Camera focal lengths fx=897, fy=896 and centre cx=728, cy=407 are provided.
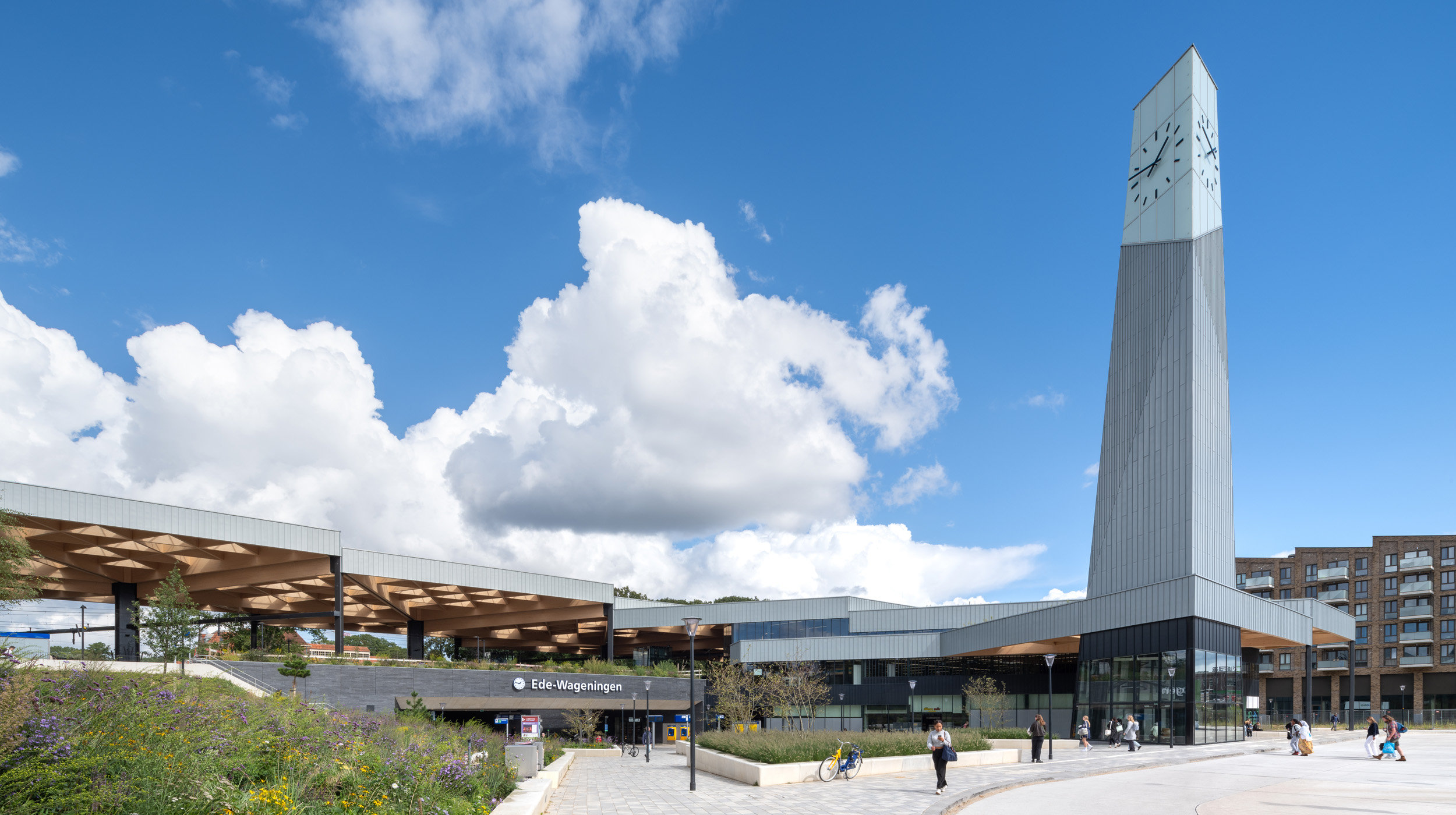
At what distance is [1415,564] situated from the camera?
88.3m

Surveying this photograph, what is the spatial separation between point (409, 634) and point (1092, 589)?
162ft

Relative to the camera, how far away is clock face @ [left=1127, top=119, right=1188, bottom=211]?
53.3 meters

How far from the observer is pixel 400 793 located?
472 inches

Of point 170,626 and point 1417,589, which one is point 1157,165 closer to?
point 170,626

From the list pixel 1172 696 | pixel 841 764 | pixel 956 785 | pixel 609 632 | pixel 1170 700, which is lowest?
pixel 609 632

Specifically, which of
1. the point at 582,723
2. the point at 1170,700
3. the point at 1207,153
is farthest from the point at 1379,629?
the point at 582,723

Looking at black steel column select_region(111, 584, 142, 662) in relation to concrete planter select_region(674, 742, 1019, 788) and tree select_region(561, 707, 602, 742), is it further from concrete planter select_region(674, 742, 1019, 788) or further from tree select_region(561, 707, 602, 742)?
concrete planter select_region(674, 742, 1019, 788)

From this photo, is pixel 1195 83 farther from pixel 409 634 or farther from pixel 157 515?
pixel 409 634

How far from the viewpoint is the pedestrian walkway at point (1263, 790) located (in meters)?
16.5

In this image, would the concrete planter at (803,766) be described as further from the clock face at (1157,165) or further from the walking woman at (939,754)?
the clock face at (1157,165)

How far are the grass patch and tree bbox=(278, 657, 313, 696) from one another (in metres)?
21.7

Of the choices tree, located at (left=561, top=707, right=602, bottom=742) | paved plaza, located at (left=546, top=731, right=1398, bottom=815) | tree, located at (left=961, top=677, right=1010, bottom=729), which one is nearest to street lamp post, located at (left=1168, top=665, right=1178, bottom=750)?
paved plaza, located at (left=546, top=731, right=1398, bottom=815)

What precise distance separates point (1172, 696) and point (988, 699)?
1428 centimetres

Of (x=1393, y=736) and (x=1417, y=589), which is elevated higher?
(x=1393, y=736)
